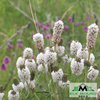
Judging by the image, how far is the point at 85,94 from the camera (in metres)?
1.67

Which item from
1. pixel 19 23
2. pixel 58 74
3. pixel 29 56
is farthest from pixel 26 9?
pixel 58 74

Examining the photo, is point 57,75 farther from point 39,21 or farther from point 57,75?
point 39,21

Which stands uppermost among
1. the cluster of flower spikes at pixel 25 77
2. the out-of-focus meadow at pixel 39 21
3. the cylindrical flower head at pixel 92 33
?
the out-of-focus meadow at pixel 39 21

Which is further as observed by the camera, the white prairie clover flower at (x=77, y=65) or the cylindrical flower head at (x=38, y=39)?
the cylindrical flower head at (x=38, y=39)

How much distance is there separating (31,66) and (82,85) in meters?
0.48

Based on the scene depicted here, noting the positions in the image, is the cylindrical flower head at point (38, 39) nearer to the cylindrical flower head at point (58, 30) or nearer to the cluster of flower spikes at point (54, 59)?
the cluster of flower spikes at point (54, 59)

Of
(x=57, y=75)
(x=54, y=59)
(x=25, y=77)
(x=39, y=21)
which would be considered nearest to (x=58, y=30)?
(x=54, y=59)

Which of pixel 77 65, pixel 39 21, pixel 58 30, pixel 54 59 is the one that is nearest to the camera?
pixel 77 65

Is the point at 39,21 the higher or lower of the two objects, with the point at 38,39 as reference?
higher

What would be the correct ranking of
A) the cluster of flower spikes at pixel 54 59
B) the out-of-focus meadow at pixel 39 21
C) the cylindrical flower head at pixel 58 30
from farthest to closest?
the out-of-focus meadow at pixel 39 21
the cylindrical flower head at pixel 58 30
the cluster of flower spikes at pixel 54 59

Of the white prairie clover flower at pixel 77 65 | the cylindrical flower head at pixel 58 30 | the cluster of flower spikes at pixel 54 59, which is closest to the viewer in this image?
the white prairie clover flower at pixel 77 65

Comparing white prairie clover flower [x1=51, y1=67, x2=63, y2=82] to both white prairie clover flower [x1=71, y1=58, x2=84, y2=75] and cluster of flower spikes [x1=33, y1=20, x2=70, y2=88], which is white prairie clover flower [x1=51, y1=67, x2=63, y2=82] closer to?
cluster of flower spikes [x1=33, y1=20, x2=70, y2=88]

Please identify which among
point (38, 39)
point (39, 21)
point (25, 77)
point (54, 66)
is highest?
point (39, 21)

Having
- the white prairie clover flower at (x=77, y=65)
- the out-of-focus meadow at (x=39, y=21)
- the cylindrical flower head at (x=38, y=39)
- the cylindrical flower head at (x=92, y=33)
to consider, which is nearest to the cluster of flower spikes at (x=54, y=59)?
the cylindrical flower head at (x=38, y=39)
